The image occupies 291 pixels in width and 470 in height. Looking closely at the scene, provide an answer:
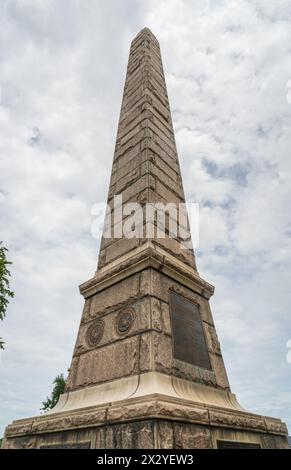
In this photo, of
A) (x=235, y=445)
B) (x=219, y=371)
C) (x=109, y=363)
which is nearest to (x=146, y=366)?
(x=109, y=363)

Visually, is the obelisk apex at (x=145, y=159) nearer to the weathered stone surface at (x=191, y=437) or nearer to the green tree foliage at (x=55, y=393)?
the weathered stone surface at (x=191, y=437)

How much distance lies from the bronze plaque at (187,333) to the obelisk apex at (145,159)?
1.09 meters

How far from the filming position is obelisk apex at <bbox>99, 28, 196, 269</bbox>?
18.5 feet

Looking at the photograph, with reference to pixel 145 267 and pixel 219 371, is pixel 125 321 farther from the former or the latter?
pixel 219 371

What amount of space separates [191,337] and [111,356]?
1161 mm

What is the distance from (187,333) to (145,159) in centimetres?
387

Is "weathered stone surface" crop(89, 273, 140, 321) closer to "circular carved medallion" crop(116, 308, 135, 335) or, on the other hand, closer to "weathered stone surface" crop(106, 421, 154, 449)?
"circular carved medallion" crop(116, 308, 135, 335)

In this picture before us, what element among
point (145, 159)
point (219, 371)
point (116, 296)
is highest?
point (145, 159)

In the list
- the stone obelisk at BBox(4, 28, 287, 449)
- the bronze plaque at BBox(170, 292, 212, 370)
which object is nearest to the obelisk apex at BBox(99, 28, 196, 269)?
the stone obelisk at BBox(4, 28, 287, 449)

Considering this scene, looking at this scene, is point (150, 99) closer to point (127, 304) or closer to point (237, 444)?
point (127, 304)

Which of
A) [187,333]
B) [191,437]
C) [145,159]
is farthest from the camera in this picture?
[145,159]

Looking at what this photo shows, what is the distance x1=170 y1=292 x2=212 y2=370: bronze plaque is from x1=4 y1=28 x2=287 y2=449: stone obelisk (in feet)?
0.05

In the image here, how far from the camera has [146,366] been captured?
11.0ft
